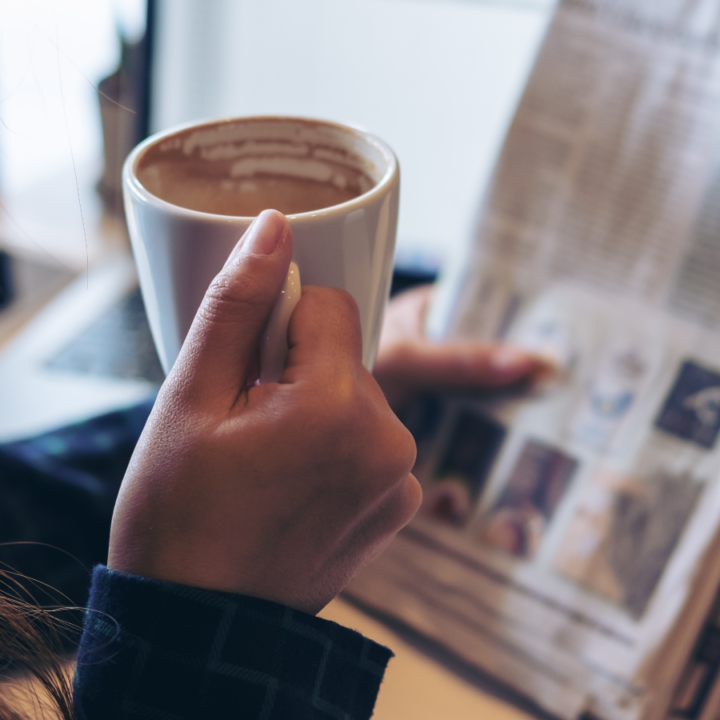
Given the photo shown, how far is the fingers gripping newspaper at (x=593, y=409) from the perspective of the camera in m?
0.47

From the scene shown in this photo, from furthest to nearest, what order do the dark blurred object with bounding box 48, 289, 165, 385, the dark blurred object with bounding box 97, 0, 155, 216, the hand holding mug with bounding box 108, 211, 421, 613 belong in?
1. the dark blurred object with bounding box 97, 0, 155, 216
2. the dark blurred object with bounding box 48, 289, 165, 385
3. the hand holding mug with bounding box 108, 211, 421, 613

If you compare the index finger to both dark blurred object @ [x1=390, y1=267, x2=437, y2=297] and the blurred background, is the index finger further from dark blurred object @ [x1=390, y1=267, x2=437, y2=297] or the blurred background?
dark blurred object @ [x1=390, y1=267, x2=437, y2=297]

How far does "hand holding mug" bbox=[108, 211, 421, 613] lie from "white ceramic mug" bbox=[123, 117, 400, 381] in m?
0.02

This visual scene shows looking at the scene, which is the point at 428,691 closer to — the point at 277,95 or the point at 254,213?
the point at 254,213

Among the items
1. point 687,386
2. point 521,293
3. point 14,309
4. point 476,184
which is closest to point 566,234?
point 521,293

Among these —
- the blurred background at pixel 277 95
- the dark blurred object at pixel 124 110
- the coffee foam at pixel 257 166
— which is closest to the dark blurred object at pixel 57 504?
the blurred background at pixel 277 95

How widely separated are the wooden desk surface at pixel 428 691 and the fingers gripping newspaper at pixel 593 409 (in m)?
0.02

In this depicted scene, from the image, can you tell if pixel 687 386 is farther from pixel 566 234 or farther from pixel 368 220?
pixel 368 220

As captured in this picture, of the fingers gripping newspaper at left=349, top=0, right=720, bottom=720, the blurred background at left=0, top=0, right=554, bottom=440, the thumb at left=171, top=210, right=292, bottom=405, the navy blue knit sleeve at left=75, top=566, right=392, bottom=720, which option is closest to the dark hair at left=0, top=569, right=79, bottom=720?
→ the navy blue knit sleeve at left=75, top=566, right=392, bottom=720

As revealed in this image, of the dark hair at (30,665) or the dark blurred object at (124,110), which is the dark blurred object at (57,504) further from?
the dark blurred object at (124,110)

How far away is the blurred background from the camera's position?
29.6 inches

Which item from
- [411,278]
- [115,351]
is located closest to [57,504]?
[115,351]

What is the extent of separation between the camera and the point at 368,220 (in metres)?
0.28

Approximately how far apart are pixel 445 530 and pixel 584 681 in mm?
156
